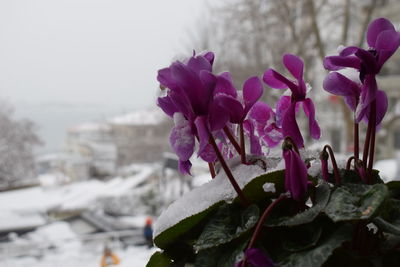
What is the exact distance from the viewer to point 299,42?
7086mm

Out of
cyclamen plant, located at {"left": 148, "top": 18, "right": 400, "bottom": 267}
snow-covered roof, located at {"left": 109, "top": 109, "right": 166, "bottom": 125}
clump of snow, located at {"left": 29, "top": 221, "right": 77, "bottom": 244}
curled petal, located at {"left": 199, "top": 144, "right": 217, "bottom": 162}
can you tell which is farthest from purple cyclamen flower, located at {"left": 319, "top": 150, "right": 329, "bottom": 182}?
snow-covered roof, located at {"left": 109, "top": 109, "right": 166, "bottom": 125}

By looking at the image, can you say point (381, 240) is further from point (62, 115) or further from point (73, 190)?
point (62, 115)

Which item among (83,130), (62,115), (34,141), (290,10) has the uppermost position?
(290,10)

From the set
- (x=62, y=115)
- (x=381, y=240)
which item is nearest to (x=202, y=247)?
(x=381, y=240)

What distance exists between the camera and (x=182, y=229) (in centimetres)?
38

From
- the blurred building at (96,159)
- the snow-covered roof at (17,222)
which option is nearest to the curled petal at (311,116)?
the snow-covered roof at (17,222)

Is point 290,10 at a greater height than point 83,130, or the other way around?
point 290,10

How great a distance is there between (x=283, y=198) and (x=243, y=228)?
4 cm

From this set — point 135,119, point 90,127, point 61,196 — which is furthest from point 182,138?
point 90,127

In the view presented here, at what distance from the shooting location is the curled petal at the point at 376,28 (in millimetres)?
359

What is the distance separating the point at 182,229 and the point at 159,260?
76mm

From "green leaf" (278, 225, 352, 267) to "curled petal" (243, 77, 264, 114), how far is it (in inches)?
5.6

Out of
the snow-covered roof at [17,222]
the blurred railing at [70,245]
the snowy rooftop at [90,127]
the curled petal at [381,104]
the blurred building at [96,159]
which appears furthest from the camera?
the snowy rooftop at [90,127]

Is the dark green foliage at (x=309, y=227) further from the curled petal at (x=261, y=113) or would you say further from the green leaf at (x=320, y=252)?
the curled petal at (x=261, y=113)
